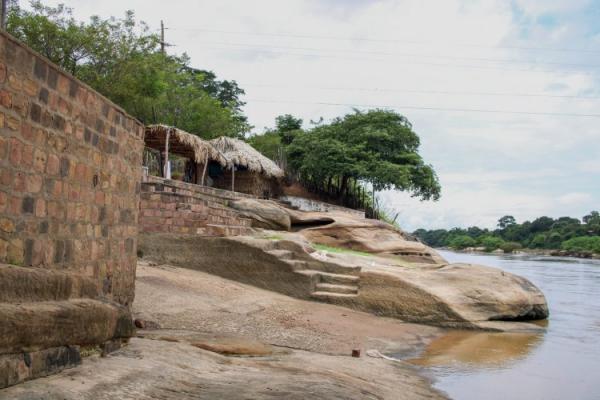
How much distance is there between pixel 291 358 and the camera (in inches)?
242

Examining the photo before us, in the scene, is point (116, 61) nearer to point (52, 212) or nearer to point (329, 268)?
point (329, 268)

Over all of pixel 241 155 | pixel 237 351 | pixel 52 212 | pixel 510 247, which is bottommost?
pixel 237 351

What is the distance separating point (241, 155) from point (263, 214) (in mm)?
5908

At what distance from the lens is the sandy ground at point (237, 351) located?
13.0ft

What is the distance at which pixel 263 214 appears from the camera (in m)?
17.6


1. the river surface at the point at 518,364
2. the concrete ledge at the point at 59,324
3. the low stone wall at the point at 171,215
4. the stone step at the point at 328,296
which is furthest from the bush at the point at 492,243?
the concrete ledge at the point at 59,324

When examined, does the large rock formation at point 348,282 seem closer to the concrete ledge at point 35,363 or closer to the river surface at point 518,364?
the river surface at point 518,364

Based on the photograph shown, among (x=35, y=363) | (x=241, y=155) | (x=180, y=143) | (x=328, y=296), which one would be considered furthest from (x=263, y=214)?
(x=35, y=363)

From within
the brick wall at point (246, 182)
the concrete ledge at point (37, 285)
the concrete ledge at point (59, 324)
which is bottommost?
the concrete ledge at point (59, 324)

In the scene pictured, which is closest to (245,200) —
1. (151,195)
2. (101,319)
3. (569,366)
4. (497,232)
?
(151,195)

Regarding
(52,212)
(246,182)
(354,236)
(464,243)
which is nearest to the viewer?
(52,212)

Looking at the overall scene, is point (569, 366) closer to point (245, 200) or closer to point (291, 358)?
point (291, 358)

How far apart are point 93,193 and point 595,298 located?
58.1ft

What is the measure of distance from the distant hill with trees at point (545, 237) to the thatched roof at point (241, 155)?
38.4 m
